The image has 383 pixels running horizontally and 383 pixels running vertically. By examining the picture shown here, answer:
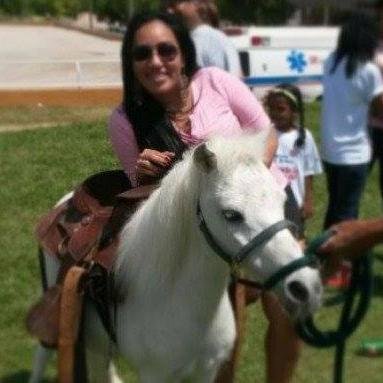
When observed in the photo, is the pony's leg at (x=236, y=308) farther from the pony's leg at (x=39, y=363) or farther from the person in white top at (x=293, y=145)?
the person in white top at (x=293, y=145)

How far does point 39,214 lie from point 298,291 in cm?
514

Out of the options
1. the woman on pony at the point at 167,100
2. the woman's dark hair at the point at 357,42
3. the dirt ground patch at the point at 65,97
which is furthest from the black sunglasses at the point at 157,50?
the dirt ground patch at the point at 65,97

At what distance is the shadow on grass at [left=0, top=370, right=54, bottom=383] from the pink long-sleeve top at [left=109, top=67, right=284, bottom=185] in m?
1.62

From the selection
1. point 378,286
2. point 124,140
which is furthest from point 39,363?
point 378,286

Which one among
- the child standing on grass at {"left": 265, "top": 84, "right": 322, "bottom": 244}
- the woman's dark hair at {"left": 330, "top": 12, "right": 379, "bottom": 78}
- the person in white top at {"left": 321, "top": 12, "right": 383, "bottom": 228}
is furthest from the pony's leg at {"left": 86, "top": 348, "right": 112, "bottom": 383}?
the woman's dark hair at {"left": 330, "top": 12, "right": 379, "bottom": 78}

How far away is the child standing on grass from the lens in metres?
5.31

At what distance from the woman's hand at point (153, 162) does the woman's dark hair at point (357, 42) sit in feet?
8.21

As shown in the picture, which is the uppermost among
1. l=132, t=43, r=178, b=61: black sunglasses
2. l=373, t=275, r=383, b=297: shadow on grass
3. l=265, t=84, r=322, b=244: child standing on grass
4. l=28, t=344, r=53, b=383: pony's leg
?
l=132, t=43, r=178, b=61: black sunglasses

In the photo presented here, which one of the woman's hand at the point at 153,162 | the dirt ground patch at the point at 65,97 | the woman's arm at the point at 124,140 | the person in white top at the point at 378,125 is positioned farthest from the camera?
the dirt ground patch at the point at 65,97


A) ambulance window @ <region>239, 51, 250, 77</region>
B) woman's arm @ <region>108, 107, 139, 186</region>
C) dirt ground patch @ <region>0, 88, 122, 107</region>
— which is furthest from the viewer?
ambulance window @ <region>239, 51, 250, 77</region>

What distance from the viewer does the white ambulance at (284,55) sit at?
49.7 ft

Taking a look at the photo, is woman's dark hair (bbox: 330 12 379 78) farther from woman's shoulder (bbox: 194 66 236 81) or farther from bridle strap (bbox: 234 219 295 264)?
bridle strap (bbox: 234 219 295 264)

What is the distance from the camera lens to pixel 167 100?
11.0 ft

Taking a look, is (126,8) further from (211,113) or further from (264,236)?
(264,236)
